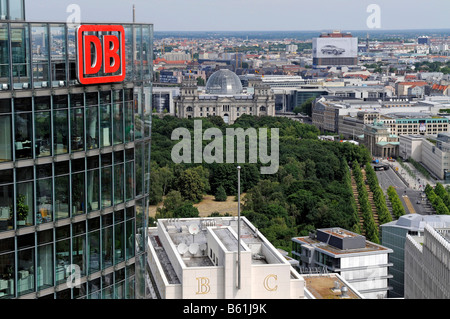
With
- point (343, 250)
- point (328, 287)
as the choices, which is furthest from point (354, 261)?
point (328, 287)

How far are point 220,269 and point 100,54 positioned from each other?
→ 10.3 metres

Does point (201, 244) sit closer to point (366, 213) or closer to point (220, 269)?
point (220, 269)

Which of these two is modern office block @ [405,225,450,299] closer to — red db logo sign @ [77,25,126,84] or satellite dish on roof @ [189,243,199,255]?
satellite dish on roof @ [189,243,199,255]

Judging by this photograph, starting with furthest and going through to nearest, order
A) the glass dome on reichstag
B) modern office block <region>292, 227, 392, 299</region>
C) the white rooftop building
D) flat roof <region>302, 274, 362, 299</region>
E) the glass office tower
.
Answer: the glass dome on reichstag
modern office block <region>292, 227, 392, 299</region>
flat roof <region>302, 274, 362, 299</region>
the white rooftop building
the glass office tower

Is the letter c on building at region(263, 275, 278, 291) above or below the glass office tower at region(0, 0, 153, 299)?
below

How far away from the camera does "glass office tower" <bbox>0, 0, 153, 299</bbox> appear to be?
33.9 ft

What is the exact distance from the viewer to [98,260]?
11.6m

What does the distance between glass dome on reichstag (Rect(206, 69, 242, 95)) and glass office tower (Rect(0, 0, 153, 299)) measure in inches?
4357

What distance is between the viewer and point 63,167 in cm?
1094

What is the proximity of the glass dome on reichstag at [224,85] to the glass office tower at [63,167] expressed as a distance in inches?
4357

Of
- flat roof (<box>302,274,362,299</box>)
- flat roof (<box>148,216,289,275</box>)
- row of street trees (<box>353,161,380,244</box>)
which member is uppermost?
flat roof (<box>148,216,289,275</box>)

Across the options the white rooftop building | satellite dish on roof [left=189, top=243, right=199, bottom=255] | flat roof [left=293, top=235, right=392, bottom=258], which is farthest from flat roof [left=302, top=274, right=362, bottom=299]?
satellite dish on roof [left=189, top=243, right=199, bottom=255]

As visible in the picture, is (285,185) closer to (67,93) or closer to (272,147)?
(272,147)
